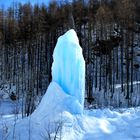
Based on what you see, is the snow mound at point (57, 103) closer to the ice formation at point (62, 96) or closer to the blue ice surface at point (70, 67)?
the ice formation at point (62, 96)

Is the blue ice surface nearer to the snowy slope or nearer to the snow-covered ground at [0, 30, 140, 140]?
the snow-covered ground at [0, 30, 140, 140]

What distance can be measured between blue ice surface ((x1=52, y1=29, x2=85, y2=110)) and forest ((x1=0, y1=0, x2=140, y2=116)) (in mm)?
26669

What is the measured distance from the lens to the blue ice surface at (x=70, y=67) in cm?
1367

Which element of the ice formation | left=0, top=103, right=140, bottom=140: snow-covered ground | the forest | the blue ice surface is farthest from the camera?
the forest

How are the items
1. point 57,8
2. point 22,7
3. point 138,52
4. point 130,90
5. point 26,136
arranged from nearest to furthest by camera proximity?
1. point 26,136
2. point 130,90
3. point 138,52
4. point 57,8
5. point 22,7

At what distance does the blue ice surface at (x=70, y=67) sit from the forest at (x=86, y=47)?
87.5ft

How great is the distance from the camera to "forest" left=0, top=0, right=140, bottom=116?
4672 centimetres

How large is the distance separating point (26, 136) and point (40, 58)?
145 ft

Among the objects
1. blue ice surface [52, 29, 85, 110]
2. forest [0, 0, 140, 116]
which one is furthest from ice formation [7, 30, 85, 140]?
forest [0, 0, 140, 116]

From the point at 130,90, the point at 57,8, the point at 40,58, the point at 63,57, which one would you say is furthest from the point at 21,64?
the point at 63,57

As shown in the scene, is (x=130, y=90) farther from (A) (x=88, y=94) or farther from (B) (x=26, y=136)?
(B) (x=26, y=136)

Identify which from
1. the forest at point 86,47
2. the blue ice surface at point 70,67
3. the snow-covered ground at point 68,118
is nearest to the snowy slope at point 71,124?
the snow-covered ground at point 68,118

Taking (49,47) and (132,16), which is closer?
(132,16)

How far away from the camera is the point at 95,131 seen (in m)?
11.4
